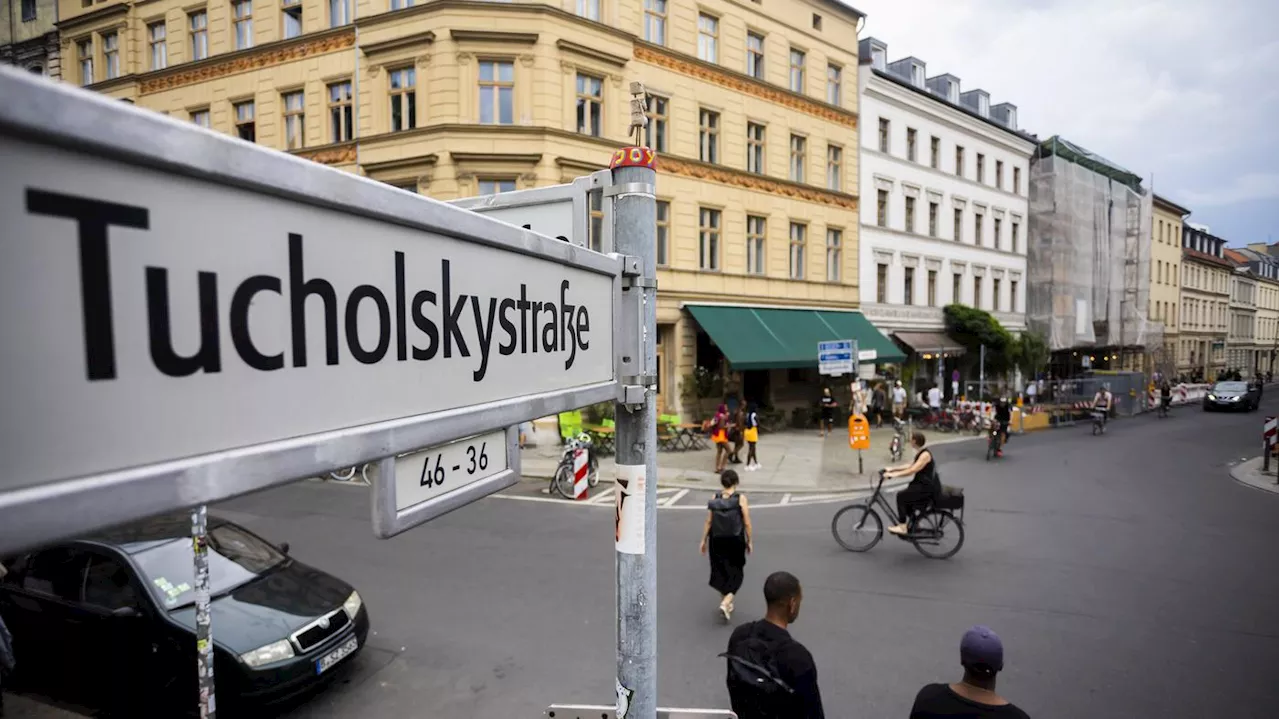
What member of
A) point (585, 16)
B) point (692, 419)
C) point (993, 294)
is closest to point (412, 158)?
point (585, 16)

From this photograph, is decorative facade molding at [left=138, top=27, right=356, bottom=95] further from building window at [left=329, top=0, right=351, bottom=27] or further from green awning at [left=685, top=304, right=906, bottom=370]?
green awning at [left=685, top=304, right=906, bottom=370]

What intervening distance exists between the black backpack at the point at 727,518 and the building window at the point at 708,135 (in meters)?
17.0

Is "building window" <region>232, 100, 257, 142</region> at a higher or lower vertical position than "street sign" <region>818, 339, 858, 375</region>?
higher

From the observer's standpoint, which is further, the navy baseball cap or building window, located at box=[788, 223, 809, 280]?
building window, located at box=[788, 223, 809, 280]

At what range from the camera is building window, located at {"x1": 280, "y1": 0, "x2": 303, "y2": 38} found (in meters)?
20.3

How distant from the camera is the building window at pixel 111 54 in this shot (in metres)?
22.6

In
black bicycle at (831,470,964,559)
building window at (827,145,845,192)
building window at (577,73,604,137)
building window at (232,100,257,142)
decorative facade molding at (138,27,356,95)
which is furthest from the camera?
building window at (827,145,845,192)

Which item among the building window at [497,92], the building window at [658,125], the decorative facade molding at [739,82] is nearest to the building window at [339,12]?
the building window at [497,92]

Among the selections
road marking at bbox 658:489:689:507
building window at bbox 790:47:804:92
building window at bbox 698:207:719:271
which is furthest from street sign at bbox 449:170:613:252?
building window at bbox 790:47:804:92

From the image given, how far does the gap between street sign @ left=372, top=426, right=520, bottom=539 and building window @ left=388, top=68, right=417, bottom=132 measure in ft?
64.5

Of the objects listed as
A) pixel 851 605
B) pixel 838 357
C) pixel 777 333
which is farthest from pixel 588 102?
pixel 851 605

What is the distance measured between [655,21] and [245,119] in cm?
1361

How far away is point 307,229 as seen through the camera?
1022 mm

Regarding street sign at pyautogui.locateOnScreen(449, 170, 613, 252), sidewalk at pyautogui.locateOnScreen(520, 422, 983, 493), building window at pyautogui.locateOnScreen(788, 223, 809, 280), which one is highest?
building window at pyautogui.locateOnScreen(788, 223, 809, 280)
